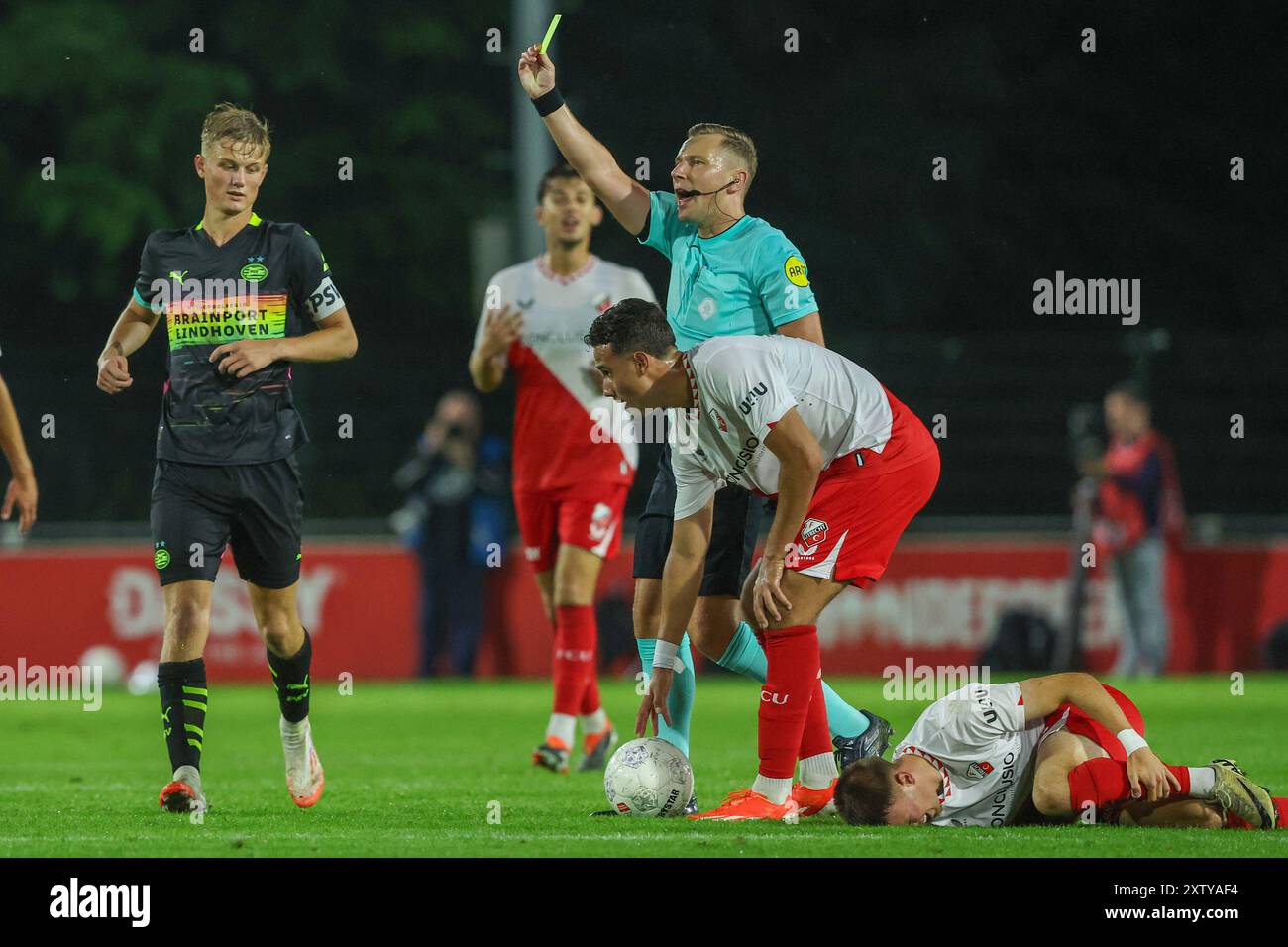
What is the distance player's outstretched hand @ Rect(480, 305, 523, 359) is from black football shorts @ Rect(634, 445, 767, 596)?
1393 mm

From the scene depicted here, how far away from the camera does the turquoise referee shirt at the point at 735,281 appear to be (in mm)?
7703

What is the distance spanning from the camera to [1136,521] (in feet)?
53.2

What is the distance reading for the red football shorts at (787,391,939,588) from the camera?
7113 mm

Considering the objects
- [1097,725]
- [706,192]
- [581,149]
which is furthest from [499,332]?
[1097,725]

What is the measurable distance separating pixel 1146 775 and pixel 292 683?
3233 millimetres

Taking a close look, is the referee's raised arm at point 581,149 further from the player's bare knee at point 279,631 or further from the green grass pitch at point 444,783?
the green grass pitch at point 444,783

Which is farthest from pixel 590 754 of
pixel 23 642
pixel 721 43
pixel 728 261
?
pixel 721 43

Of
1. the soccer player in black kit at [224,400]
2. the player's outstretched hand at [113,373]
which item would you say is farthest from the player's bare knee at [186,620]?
the player's outstretched hand at [113,373]

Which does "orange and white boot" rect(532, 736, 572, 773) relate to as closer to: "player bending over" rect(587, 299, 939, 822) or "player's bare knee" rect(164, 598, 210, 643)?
"player bending over" rect(587, 299, 939, 822)

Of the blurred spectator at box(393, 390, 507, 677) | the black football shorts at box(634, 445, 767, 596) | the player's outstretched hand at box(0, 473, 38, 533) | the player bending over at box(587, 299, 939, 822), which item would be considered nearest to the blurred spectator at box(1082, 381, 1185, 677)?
the blurred spectator at box(393, 390, 507, 677)

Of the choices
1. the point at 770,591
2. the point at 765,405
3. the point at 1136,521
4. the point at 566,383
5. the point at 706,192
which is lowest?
the point at 770,591

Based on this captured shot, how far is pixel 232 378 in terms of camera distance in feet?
24.9

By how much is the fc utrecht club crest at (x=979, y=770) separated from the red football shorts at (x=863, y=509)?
72 centimetres

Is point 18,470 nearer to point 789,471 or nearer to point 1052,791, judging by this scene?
point 789,471
